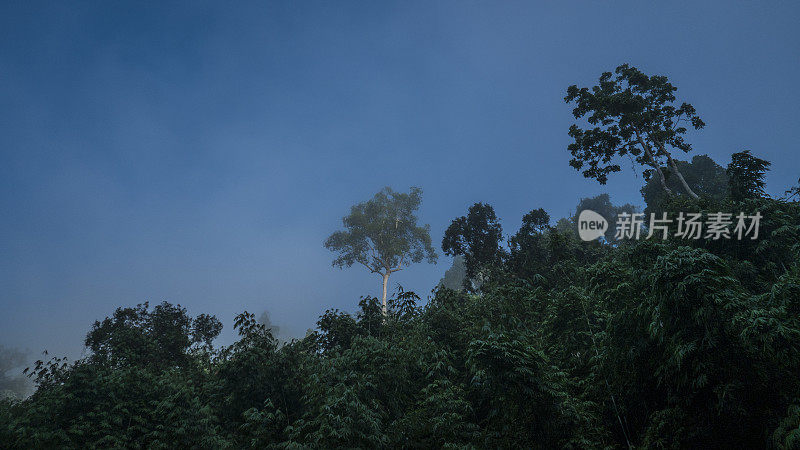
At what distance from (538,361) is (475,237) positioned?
17.0m

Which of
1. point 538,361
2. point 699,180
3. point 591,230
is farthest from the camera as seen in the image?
point 699,180

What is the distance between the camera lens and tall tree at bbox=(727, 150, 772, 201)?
13297mm

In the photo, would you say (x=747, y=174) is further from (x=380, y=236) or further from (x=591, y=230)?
(x=380, y=236)

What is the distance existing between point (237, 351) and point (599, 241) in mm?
21051

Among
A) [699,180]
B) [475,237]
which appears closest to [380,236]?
[475,237]

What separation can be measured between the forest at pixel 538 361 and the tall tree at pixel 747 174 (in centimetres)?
5

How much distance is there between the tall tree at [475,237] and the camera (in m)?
22.6

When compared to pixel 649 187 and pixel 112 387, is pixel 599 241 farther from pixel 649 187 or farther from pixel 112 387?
pixel 112 387

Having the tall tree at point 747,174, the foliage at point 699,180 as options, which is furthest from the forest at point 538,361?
the foliage at point 699,180

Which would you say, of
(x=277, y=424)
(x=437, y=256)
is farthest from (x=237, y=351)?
(x=437, y=256)

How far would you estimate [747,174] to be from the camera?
13.5 metres

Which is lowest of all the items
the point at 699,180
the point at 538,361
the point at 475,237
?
the point at 538,361

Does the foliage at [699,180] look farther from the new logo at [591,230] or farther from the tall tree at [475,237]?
the tall tree at [475,237]

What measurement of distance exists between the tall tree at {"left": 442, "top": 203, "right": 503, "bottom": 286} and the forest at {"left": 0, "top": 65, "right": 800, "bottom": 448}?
9.1 inches
